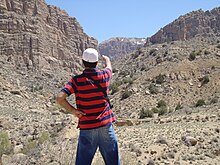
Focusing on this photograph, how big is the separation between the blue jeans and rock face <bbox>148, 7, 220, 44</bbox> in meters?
73.9

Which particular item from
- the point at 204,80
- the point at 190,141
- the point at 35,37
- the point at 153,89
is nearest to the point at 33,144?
the point at 190,141

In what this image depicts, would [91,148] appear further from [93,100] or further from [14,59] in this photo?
[14,59]

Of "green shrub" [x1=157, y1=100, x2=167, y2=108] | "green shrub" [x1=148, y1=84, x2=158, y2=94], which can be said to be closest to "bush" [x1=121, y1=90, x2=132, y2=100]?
"green shrub" [x1=148, y1=84, x2=158, y2=94]

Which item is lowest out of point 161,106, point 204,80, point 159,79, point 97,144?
point 161,106

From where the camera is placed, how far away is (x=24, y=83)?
51.6 m

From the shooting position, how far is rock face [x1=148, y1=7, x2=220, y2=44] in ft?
259

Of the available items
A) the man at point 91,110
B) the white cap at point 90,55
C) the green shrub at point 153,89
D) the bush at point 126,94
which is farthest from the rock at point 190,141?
the bush at point 126,94

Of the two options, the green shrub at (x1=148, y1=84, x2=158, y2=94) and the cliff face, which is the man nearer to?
the green shrub at (x1=148, y1=84, x2=158, y2=94)

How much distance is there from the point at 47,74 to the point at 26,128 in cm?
4197

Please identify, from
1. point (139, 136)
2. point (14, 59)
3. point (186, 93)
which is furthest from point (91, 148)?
point (14, 59)

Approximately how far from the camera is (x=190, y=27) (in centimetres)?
8094

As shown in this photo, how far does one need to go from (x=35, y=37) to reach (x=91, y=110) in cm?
6412

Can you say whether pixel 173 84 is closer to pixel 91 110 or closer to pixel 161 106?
pixel 161 106

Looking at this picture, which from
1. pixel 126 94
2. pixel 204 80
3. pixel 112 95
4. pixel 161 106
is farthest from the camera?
pixel 112 95
